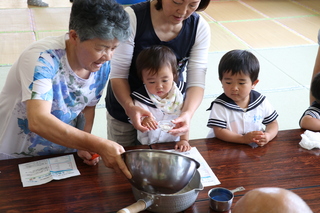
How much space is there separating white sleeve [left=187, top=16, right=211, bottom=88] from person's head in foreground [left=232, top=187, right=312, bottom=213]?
1160 mm

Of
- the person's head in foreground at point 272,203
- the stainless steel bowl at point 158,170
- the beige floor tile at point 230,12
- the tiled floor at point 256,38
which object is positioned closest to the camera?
the person's head in foreground at point 272,203

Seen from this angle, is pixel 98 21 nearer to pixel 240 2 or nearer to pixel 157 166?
pixel 157 166

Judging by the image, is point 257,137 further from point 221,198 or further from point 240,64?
point 221,198

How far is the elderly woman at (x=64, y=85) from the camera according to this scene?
1536 millimetres

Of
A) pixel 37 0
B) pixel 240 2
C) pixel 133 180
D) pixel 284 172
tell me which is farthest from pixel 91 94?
pixel 240 2

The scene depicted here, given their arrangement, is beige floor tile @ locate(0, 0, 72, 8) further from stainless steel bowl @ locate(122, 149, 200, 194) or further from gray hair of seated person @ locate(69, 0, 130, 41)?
stainless steel bowl @ locate(122, 149, 200, 194)

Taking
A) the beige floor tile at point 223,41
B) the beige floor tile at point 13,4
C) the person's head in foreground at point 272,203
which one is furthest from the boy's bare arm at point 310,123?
the beige floor tile at point 13,4

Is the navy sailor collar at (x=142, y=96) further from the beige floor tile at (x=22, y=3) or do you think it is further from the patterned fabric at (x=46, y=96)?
the beige floor tile at (x=22, y=3)

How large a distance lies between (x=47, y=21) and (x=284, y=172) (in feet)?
14.9

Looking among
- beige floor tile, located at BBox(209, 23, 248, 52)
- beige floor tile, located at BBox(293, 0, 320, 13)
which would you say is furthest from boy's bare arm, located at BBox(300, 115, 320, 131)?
beige floor tile, located at BBox(293, 0, 320, 13)

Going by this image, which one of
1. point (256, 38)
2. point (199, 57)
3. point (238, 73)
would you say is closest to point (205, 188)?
point (238, 73)

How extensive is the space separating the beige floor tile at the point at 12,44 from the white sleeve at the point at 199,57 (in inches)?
106

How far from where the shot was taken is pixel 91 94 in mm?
1892

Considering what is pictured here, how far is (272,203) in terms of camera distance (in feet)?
3.23
